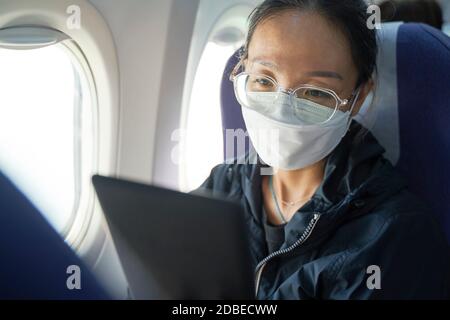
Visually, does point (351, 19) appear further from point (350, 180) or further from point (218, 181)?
point (218, 181)

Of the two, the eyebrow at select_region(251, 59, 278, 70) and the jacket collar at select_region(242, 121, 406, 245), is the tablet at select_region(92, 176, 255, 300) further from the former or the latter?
the eyebrow at select_region(251, 59, 278, 70)

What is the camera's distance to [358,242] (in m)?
0.86

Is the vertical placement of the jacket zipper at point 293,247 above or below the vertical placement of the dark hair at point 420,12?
below

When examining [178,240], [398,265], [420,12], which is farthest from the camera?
[420,12]

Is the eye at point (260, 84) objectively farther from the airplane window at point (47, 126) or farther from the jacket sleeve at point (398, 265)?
the airplane window at point (47, 126)

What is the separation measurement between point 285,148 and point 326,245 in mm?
220

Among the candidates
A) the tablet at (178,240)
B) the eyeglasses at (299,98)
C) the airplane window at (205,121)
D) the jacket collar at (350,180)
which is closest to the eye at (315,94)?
the eyeglasses at (299,98)

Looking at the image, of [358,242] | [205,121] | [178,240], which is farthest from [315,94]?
[205,121]

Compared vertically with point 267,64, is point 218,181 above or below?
below

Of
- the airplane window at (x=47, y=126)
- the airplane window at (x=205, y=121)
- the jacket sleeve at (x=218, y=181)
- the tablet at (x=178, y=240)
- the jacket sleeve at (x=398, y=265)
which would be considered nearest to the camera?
the tablet at (x=178, y=240)

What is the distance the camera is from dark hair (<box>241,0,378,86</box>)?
0.89 meters

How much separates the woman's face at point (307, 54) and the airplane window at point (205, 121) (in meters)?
0.46

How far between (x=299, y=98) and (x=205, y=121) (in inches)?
24.5

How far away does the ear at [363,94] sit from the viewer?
954 mm
